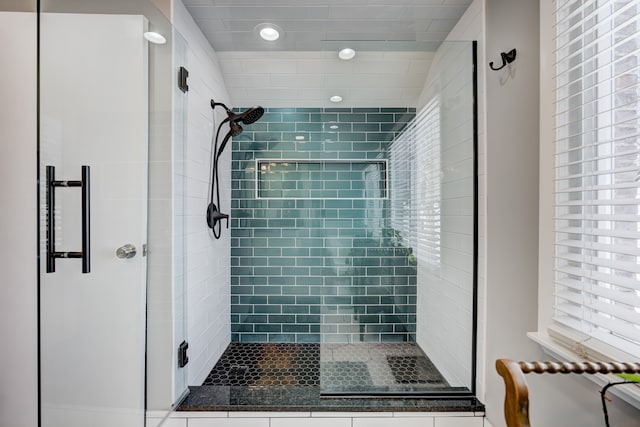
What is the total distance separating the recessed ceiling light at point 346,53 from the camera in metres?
1.54

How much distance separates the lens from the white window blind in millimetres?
790

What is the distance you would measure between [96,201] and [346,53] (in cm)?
137

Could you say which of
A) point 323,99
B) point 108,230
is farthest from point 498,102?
point 108,230

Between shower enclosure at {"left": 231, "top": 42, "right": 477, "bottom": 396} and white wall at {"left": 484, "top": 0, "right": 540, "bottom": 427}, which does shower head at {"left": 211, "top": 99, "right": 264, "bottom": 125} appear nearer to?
shower enclosure at {"left": 231, "top": 42, "right": 477, "bottom": 396}

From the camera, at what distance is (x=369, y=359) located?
1521 millimetres

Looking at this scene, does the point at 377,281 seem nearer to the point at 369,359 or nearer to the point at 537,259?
the point at 369,359

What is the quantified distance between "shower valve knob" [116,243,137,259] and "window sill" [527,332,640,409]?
5.38 ft

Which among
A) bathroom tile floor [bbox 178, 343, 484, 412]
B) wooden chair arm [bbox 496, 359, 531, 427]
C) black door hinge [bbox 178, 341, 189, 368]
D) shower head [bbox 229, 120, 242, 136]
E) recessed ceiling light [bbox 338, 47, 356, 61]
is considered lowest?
bathroom tile floor [bbox 178, 343, 484, 412]

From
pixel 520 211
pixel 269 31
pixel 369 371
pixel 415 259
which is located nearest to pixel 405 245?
pixel 415 259

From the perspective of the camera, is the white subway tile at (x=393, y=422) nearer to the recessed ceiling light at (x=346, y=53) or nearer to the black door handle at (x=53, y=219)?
the black door handle at (x=53, y=219)

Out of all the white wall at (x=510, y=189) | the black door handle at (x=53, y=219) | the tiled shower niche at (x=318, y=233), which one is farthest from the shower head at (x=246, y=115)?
the white wall at (x=510, y=189)

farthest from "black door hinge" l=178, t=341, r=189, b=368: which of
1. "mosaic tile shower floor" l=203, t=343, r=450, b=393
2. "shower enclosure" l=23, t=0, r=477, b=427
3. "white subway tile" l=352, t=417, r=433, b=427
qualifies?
"white subway tile" l=352, t=417, r=433, b=427

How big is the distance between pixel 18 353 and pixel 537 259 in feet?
6.52

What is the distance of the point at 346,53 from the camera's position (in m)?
1.54
